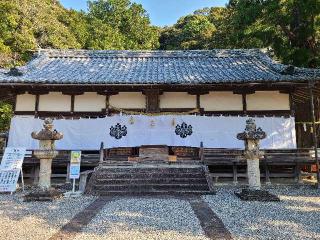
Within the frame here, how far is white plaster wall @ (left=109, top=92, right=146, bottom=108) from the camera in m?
14.9

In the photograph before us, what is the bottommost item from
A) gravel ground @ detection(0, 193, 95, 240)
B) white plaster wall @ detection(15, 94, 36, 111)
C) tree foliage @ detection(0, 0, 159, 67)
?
gravel ground @ detection(0, 193, 95, 240)

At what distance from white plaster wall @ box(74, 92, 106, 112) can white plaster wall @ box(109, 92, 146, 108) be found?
1.58ft

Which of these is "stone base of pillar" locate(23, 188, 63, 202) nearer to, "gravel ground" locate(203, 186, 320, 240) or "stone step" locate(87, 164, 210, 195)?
"stone step" locate(87, 164, 210, 195)

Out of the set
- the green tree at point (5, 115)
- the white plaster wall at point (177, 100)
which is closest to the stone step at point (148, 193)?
the white plaster wall at point (177, 100)

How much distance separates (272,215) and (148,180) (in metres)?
5.09

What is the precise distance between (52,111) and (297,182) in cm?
1129

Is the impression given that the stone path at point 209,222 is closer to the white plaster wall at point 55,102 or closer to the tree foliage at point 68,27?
the white plaster wall at point 55,102

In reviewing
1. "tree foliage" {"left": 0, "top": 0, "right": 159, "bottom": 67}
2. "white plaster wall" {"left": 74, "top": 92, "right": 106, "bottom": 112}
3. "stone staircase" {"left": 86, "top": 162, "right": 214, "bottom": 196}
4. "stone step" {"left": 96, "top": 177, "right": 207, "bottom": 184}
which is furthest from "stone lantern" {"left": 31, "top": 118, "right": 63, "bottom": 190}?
"tree foliage" {"left": 0, "top": 0, "right": 159, "bottom": 67}

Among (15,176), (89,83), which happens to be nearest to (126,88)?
(89,83)

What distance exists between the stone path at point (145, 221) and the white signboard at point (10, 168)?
3932mm

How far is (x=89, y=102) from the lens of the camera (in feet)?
49.0

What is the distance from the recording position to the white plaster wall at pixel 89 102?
1488 cm

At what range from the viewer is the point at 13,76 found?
13961 millimetres

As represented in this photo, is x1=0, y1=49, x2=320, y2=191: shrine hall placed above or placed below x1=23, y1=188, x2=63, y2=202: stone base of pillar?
above
